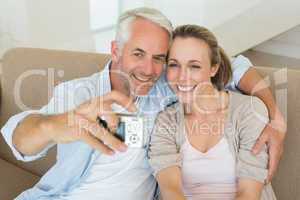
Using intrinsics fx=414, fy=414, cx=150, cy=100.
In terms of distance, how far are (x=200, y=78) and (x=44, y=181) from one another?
0.57 m

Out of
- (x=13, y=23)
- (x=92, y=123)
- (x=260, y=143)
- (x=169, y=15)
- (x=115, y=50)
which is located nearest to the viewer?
(x=92, y=123)

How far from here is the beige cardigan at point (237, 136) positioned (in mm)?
1130

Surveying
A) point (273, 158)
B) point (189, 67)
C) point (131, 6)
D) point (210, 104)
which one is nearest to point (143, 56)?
point (189, 67)

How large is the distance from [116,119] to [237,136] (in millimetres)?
349

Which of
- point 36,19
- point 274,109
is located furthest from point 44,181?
point 36,19

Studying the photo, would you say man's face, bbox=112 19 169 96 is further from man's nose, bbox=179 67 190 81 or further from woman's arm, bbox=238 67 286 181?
woman's arm, bbox=238 67 286 181

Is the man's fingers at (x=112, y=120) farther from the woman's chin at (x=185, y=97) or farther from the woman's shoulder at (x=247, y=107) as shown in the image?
the woman's shoulder at (x=247, y=107)

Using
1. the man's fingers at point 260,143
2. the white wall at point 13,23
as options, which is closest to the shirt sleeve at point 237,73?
the man's fingers at point 260,143

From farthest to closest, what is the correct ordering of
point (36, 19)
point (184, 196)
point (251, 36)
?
point (36, 19) < point (251, 36) < point (184, 196)

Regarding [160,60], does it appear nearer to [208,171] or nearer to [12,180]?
[208,171]

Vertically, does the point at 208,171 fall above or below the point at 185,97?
below

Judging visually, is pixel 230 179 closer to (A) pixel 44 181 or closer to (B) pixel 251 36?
(A) pixel 44 181

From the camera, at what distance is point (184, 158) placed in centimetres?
119

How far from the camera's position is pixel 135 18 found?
1183 mm
